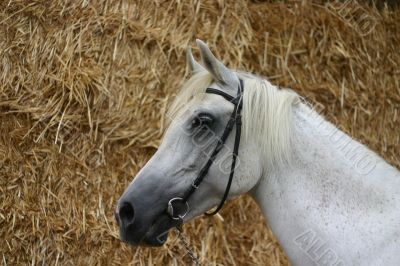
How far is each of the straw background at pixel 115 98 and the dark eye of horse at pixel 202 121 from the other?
64.7 inches

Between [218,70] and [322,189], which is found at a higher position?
[218,70]

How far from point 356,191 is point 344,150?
0.67 feet

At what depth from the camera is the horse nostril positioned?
2654mm

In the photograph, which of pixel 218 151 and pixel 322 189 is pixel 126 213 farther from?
pixel 322 189

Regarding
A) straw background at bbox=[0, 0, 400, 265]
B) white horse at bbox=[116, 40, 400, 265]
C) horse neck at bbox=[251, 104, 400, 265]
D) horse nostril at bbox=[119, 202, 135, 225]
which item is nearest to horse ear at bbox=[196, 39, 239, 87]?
white horse at bbox=[116, 40, 400, 265]

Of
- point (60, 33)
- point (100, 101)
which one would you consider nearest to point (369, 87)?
point (100, 101)

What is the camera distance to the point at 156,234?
271 centimetres

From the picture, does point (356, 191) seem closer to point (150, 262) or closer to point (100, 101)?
point (150, 262)

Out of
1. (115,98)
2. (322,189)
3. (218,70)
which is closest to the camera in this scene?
(322,189)

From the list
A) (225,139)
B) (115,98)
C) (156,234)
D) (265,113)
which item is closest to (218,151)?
(225,139)

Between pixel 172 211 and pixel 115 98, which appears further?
pixel 115 98

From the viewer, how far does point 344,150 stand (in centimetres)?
271

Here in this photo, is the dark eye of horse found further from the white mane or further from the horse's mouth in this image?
the horse's mouth

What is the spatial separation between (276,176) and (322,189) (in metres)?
0.22
